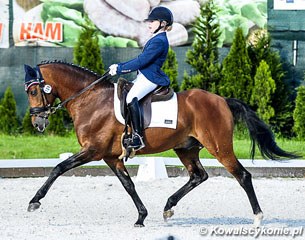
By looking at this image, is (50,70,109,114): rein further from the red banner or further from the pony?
the red banner

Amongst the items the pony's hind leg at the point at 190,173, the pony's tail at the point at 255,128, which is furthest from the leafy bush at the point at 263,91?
the pony's hind leg at the point at 190,173

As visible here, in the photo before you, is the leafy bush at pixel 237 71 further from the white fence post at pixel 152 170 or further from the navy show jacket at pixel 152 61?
the navy show jacket at pixel 152 61

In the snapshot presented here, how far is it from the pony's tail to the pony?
12mm

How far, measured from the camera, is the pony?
8.15m

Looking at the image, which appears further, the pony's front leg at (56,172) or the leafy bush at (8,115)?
the leafy bush at (8,115)

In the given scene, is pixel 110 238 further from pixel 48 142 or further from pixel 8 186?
pixel 48 142

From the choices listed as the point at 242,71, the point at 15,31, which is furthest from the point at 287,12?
the point at 15,31

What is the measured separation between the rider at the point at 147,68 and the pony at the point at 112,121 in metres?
0.16

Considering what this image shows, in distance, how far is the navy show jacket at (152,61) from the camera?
26.6 ft

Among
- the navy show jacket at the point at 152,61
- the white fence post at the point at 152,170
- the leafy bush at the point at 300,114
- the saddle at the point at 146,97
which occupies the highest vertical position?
the navy show jacket at the point at 152,61

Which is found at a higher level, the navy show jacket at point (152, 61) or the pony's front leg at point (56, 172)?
the navy show jacket at point (152, 61)

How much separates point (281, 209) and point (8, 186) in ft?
11.0

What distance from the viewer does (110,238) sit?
23.3 feet

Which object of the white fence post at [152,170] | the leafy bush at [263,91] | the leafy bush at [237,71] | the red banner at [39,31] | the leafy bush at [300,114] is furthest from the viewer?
the red banner at [39,31]
